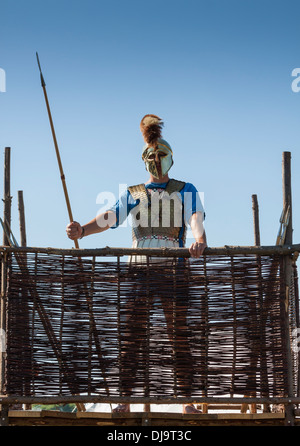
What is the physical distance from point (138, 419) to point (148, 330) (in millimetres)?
648

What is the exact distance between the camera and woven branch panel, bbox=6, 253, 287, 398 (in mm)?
4258

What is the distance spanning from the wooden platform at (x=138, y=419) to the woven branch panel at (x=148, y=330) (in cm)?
18

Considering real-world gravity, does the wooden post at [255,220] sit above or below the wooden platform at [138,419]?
above

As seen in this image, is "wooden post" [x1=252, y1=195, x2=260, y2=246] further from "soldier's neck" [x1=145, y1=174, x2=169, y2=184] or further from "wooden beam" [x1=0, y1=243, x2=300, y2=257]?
"wooden beam" [x1=0, y1=243, x2=300, y2=257]

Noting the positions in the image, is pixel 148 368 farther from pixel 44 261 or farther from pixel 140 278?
pixel 44 261

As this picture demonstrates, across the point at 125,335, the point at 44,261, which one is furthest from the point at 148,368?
the point at 44,261

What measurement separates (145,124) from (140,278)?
1663 millimetres

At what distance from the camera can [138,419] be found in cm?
437

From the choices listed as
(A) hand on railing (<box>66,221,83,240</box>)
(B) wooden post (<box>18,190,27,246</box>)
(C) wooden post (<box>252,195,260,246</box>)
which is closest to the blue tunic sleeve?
(A) hand on railing (<box>66,221,83,240</box>)

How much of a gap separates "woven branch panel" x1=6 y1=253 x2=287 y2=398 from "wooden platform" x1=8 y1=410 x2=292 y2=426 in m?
0.18

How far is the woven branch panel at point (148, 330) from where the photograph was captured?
4258 millimetres

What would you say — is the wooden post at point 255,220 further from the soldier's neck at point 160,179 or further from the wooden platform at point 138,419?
the wooden platform at point 138,419

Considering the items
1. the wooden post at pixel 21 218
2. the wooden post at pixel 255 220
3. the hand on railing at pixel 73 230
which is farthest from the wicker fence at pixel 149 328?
the wooden post at pixel 255 220

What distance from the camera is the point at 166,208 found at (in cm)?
511
